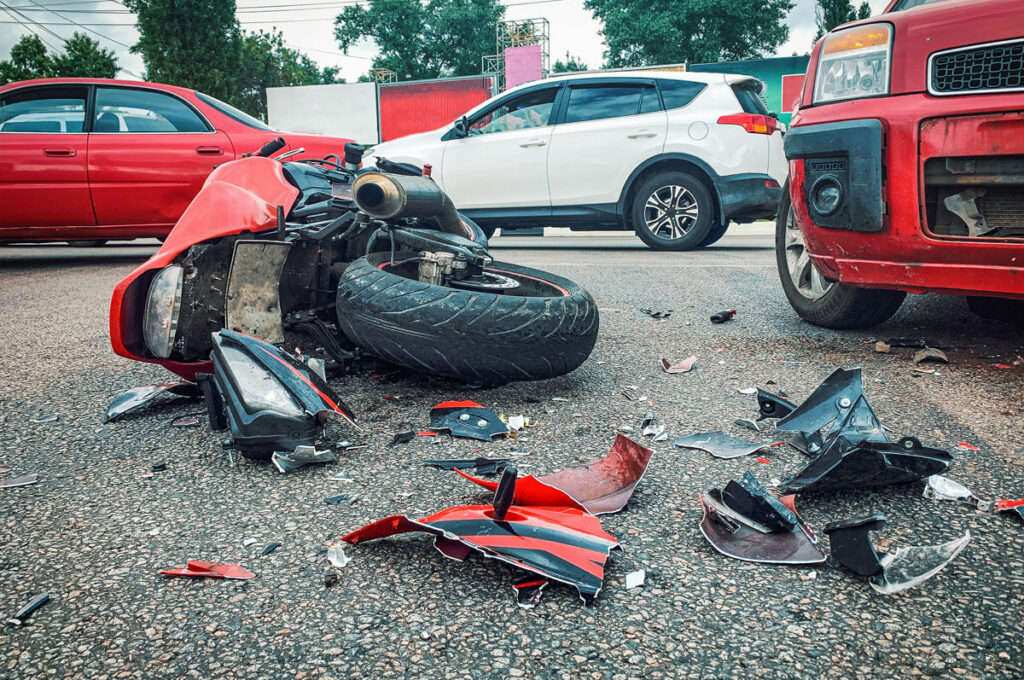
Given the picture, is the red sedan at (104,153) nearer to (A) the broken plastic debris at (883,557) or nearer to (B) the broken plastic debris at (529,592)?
(B) the broken plastic debris at (529,592)

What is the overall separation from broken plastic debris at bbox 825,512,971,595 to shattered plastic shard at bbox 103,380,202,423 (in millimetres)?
2147

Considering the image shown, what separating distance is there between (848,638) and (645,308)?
332 cm

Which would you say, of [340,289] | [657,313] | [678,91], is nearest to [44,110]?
[340,289]

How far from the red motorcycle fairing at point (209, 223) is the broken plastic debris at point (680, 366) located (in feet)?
5.44

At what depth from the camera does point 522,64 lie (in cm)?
3366

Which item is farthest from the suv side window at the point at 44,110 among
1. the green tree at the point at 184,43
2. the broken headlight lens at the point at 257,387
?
the green tree at the point at 184,43

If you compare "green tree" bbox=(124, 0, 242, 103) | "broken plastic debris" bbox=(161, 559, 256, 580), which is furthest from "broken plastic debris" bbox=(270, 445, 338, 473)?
"green tree" bbox=(124, 0, 242, 103)

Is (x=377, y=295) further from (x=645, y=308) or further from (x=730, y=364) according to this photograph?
(x=645, y=308)

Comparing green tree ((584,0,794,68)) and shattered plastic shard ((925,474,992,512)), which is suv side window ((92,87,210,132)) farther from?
green tree ((584,0,794,68))

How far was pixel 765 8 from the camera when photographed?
4531cm

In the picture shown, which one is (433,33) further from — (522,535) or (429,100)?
(522,535)

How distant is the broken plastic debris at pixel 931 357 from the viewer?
126 inches

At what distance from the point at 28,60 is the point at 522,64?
31425mm

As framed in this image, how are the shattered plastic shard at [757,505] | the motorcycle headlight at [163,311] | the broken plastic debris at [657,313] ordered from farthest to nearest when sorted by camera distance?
the broken plastic debris at [657,313]
the motorcycle headlight at [163,311]
the shattered plastic shard at [757,505]
